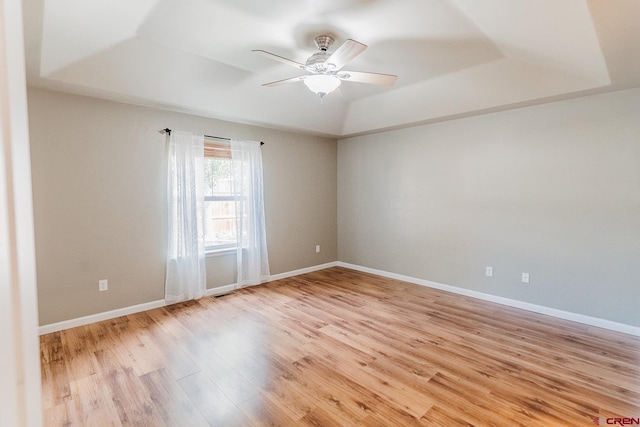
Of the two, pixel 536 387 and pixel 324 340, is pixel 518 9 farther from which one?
pixel 324 340

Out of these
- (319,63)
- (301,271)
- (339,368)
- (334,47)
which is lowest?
(339,368)

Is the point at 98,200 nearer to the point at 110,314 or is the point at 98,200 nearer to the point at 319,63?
the point at 110,314

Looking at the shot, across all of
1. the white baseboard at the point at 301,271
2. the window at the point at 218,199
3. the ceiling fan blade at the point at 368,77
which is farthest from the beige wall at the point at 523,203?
the window at the point at 218,199

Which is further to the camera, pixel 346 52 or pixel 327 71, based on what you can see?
pixel 327 71

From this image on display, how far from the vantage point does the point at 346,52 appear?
2.10m

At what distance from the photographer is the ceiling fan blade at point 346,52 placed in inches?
77.6

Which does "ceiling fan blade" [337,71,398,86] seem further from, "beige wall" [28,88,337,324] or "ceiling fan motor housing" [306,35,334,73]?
"beige wall" [28,88,337,324]

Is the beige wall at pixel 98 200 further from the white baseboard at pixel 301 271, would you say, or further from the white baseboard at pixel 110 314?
the white baseboard at pixel 301 271

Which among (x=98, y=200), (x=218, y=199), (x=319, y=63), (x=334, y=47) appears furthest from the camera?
(x=218, y=199)

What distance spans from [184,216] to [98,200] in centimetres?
85

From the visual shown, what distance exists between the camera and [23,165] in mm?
478

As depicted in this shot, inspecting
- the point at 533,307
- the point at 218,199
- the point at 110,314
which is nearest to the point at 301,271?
the point at 218,199

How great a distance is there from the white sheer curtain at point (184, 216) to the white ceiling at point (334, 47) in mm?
471

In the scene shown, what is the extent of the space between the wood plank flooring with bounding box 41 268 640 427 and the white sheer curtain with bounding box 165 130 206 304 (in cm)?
30
